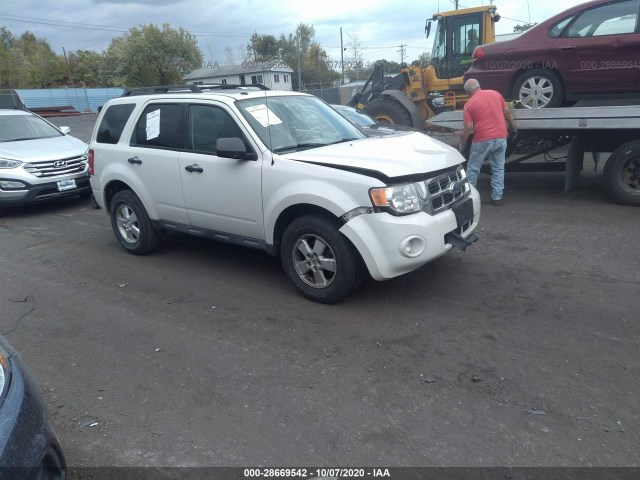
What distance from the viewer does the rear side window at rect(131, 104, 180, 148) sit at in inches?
221

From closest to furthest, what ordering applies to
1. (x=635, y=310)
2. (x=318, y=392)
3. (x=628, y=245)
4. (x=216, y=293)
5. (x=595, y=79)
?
(x=318, y=392), (x=635, y=310), (x=216, y=293), (x=628, y=245), (x=595, y=79)

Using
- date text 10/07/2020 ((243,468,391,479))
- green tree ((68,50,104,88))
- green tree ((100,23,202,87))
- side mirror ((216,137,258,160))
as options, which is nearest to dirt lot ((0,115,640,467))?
date text 10/07/2020 ((243,468,391,479))

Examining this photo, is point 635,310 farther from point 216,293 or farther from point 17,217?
point 17,217

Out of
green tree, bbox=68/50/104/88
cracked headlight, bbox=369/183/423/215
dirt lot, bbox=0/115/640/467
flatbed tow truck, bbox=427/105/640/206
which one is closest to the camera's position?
dirt lot, bbox=0/115/640/467

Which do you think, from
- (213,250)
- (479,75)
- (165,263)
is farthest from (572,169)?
(165,263)

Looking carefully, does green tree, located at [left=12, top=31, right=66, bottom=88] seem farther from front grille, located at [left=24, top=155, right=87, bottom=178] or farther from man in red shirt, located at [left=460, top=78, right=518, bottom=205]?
man in red shirt, located at [left=460, top=78, right=518, bottom=205]

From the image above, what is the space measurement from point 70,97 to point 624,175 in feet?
168

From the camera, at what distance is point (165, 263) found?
6.12 meters

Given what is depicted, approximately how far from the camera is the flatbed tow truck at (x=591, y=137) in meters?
7.11

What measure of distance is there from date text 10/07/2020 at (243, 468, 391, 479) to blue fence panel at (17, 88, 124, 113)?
4917 centimetres

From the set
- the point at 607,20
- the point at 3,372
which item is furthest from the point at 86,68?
the point at 3,372

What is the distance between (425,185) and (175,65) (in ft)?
182

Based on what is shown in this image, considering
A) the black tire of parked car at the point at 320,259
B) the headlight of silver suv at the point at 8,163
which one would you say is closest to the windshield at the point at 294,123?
the black tire of parked car at the point at 320,259

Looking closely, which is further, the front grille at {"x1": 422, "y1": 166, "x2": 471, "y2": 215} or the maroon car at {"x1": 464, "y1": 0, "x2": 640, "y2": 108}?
the maroon car at {"x1": 464, "y1": 0, "x2": 640, "y2": 108}
